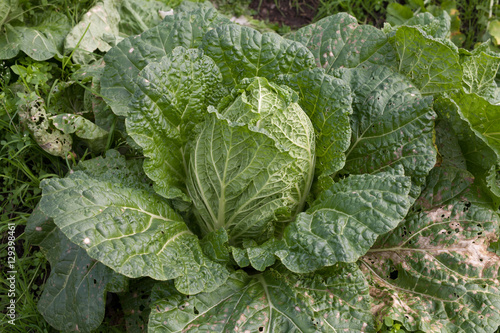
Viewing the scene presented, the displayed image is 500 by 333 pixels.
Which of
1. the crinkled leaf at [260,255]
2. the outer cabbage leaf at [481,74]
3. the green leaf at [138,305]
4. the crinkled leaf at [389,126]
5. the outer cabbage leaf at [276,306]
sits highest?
the outer cabbage leaf at [481,74]

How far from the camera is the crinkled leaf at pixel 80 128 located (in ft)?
11.4

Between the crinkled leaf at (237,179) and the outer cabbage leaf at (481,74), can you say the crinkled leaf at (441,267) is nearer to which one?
the outer cabbage leaf at (481,74)

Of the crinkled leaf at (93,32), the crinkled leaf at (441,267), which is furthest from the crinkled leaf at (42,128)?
the crinkled leaf at (441,267)

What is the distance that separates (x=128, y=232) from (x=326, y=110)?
1.46 metres

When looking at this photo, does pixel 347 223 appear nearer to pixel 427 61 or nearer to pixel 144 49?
pixel 427 61

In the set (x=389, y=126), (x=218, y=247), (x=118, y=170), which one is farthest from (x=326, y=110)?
(x=118, y=170)

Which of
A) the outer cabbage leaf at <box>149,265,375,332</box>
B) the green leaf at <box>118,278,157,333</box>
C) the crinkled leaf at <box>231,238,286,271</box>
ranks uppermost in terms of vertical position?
the crinkled leaf at <box>231,238,286,271</box>

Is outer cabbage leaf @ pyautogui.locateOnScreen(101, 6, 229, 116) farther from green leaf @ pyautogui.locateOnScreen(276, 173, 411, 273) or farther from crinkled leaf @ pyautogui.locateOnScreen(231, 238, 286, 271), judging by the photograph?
green leaf @ pyautogui.locateOnScreen(276, 173, 411, 273)

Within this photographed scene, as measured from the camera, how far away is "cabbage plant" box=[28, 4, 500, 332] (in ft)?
8.19

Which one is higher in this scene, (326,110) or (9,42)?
(326,110)

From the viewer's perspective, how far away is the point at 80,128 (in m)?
3.50

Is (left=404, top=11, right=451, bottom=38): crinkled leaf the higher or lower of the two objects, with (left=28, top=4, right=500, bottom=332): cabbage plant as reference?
higher

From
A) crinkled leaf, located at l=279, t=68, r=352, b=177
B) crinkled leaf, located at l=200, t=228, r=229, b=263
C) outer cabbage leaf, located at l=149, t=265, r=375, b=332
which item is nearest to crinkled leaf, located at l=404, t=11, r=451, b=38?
crinkled leaf, located at l=279, t=68, r=352, b=177

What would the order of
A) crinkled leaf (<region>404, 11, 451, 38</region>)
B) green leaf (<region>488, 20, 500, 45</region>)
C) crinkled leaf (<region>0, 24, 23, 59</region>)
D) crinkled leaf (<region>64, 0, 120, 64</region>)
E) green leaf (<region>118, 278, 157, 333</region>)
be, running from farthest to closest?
1. green leaf (<region>488, 20, 500, 45</region>)
2. crinkled leaf (<region>64, 0, 120, 64</region>)
3. crinkled leaf (<region>0, 24, 23, 59</region>)
4. crinkled leaf (<region>404, 11, 451, 38</region>)
5. green leaf (<region>118, 278, 157, 333</region>)
